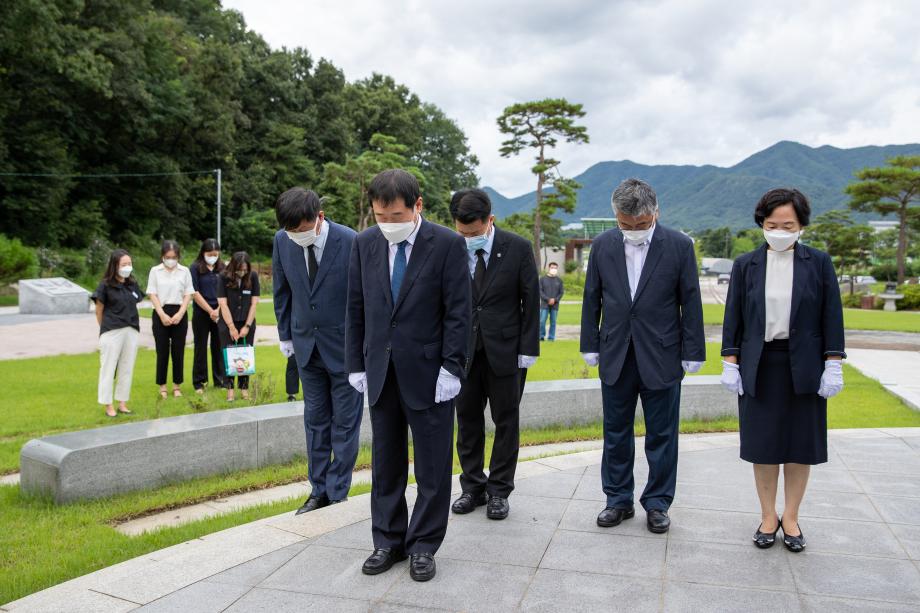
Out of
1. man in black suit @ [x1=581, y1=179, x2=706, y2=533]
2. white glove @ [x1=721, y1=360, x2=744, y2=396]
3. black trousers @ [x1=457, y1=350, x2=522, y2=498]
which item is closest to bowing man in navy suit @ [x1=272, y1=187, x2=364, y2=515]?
black trousers @ [x1=457, y1=350, x2=522, y2=498]

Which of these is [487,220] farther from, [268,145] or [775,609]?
[268,145]

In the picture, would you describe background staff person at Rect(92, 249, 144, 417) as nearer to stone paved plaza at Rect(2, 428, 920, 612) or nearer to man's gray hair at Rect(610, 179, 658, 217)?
stone paved plaza at Rect(2, 428, 920, 612)

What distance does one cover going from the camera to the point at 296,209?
460 cm

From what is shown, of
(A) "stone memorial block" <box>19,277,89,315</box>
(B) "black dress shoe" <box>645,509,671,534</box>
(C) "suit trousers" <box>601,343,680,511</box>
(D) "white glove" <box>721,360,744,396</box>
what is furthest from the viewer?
(A) "stone memorial block" <box>19,277,89,315</box>

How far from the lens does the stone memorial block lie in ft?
74.1

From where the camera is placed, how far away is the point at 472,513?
14.6 ft

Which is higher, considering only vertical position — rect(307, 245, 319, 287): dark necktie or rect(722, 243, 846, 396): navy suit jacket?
rect(307, 245, 319, 287): dark necktie

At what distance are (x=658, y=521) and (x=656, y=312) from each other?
3.87 ft

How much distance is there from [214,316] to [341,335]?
4.69 meters

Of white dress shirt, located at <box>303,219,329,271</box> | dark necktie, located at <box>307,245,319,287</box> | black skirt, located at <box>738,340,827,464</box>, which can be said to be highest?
white dress shirt, located at <box>303,219,329,271</box>

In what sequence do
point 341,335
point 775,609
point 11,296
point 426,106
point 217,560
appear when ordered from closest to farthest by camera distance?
point 775,609, point 217,560, point 341,335, point 11,296, point 426,106

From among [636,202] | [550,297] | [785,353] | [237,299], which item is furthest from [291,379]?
[550,297]

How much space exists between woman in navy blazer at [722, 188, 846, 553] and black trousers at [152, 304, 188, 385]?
6.72 meters

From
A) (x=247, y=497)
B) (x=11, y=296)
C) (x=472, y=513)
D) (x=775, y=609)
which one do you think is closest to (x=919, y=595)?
(x=775, y=609)
